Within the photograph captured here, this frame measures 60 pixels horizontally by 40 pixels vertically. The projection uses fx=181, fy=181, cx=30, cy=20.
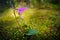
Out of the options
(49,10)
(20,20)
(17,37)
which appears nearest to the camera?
(17,37)

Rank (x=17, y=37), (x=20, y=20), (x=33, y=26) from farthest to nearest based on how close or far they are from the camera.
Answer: (x=20, y=20) → (x=33, y=26) → (x=17, y=37)

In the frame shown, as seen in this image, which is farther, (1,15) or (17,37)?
(1,15)

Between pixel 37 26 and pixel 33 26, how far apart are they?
82mm

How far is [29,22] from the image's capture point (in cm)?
366

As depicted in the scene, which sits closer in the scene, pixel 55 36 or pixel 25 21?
pixel 55 36

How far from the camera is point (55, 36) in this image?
3.24m

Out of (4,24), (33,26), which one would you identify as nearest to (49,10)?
(33,26)

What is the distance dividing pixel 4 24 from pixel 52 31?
95 cm

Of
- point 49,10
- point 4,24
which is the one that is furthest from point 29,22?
point 49,10

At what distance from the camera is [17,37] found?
10.5 feet

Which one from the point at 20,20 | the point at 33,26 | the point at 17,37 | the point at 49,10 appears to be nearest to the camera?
the point at 17,37

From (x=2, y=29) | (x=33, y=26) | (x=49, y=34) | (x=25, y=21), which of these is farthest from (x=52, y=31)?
(x=2, y=29)

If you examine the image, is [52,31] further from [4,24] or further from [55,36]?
[4,24]

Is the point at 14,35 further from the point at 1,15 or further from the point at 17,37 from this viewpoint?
the point at 1,15
